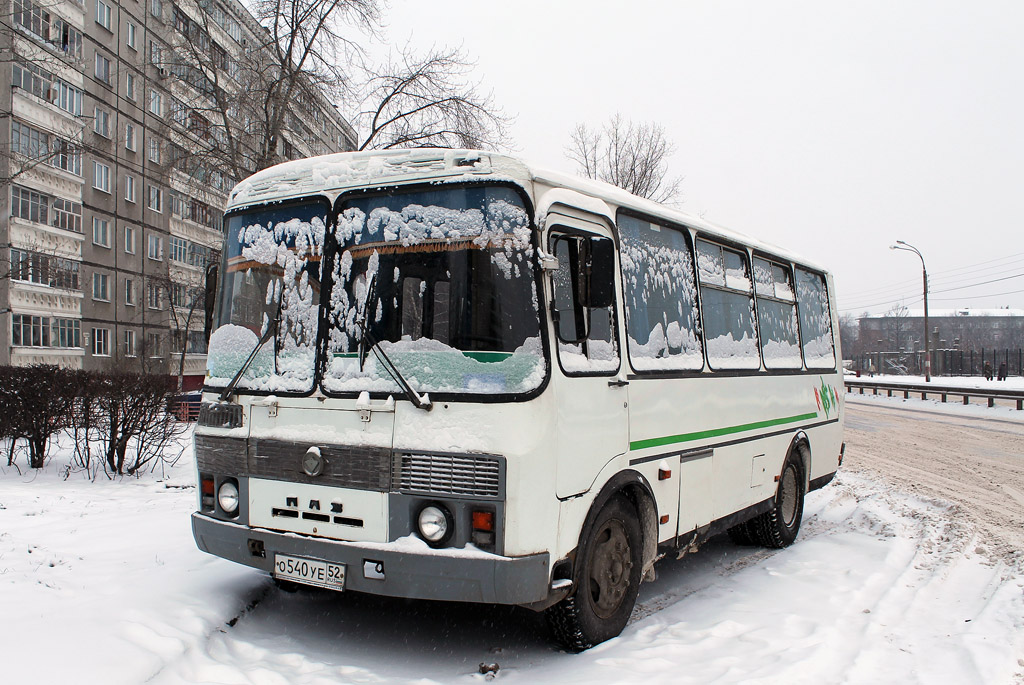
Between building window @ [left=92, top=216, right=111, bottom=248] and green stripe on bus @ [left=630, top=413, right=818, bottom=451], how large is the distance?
37.8 m

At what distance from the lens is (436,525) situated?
169 inches

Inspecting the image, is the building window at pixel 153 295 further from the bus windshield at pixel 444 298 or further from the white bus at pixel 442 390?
the bus windshield at pixel 444 298

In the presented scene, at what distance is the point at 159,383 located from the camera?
422 inches

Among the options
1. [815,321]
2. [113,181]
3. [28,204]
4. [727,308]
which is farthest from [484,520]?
[113,181]

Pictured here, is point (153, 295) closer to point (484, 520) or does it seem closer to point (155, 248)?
point (155, 248)

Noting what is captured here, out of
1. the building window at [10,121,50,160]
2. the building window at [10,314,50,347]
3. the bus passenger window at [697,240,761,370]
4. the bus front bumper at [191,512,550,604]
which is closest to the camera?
the bus front bumper at [191,512,550,604]

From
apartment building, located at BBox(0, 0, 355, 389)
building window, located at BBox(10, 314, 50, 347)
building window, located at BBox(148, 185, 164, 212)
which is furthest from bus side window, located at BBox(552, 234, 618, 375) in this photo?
building window, located at BBox(148, 185, 164, 212)

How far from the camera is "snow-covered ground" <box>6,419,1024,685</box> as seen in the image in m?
4.42

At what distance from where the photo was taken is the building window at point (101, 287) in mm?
38206

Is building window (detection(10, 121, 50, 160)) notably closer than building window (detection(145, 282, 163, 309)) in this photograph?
Yes

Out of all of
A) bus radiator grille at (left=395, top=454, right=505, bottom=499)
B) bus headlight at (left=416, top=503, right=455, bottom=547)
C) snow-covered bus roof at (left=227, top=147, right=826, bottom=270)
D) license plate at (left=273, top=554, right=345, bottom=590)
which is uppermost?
snow-covered bus roof at (left=227, top=147, right=826, bottom=270)

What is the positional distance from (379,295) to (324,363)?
53 cm

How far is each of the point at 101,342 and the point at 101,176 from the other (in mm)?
7942

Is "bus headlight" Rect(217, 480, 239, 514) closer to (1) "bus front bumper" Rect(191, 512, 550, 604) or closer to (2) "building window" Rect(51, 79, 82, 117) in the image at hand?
(1) "bus front bumper" Rect(191, 512, 550, 604)
